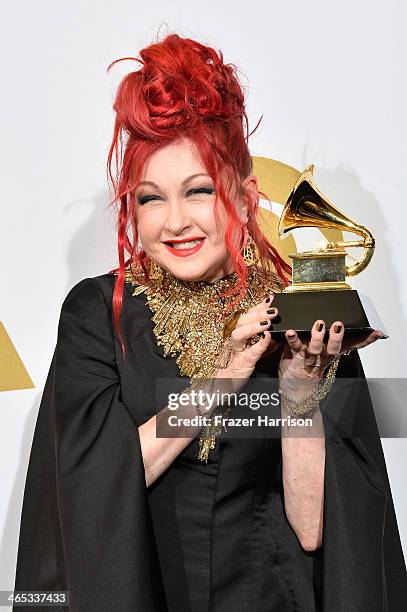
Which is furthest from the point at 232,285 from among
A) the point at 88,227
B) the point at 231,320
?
the point at 88,227

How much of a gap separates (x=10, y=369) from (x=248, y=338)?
0.77 meters

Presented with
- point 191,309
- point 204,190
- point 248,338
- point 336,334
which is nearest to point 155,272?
point 191,309

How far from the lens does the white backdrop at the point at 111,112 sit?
1.87 m

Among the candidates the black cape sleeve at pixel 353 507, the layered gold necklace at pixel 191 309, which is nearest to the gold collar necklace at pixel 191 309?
the layered gold necklace at pixel 191 309

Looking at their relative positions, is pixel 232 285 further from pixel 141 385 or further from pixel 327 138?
pixel 327 138

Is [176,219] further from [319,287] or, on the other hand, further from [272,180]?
[272,180]

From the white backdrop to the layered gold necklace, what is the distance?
1.24ft

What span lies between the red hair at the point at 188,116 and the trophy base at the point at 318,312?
20 centimetres

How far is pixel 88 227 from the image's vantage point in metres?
1.91

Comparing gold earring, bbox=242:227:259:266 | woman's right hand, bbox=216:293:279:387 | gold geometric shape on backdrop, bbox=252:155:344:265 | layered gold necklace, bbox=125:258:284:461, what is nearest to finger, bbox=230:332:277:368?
woman's right hand, bbox=216:293:279:387

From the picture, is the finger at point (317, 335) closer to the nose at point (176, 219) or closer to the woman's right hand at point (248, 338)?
the woman's right hand at point (248, 338)

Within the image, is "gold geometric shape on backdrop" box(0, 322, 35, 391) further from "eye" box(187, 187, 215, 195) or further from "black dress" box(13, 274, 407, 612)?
"eye" box(187, 187, 215, 195)

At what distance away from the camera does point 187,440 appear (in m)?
1.39

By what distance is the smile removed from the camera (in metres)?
1.44
